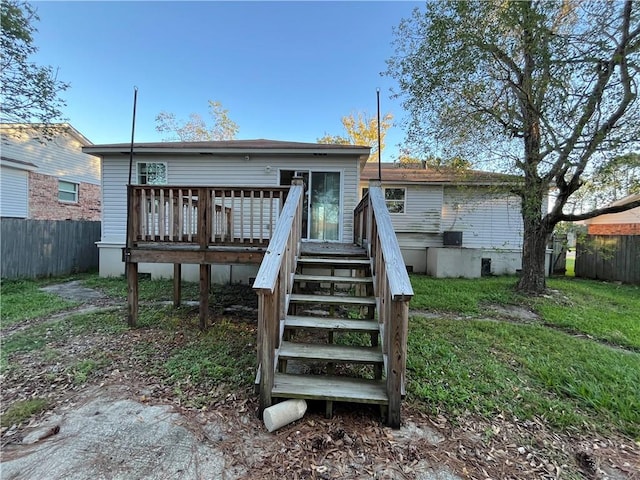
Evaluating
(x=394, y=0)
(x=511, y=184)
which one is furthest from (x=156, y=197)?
(x=394, y=0)

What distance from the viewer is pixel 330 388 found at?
244 cm

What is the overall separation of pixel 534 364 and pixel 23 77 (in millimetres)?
11516

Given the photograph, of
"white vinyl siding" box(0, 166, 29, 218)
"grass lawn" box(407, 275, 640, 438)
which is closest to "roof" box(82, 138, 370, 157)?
"grass lawn" box(407, 275, 640, 438)

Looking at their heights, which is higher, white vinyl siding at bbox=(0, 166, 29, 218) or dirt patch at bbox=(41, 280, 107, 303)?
white vinyl siding at bbox=(0, 166, 29, 218)

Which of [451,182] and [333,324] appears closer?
[333,324]

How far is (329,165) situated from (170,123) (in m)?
20.2

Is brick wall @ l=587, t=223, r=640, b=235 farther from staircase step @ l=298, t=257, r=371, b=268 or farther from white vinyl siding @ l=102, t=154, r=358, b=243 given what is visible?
staircase step @ l=298, t=257, r=371, b=268

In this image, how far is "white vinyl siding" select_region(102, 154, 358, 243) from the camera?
25.1ft

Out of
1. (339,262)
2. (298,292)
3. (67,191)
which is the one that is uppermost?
(67,191)

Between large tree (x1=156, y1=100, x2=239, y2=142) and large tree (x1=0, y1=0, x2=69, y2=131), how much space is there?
1562 cm

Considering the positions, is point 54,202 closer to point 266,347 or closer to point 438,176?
point 266,347

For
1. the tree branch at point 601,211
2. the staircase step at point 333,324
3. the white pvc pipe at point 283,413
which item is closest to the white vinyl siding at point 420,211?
the tree branch at point 601,211

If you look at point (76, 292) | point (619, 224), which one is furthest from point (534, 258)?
point (619, 224)

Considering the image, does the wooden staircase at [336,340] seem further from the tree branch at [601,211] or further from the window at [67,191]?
the window at [67,191]
